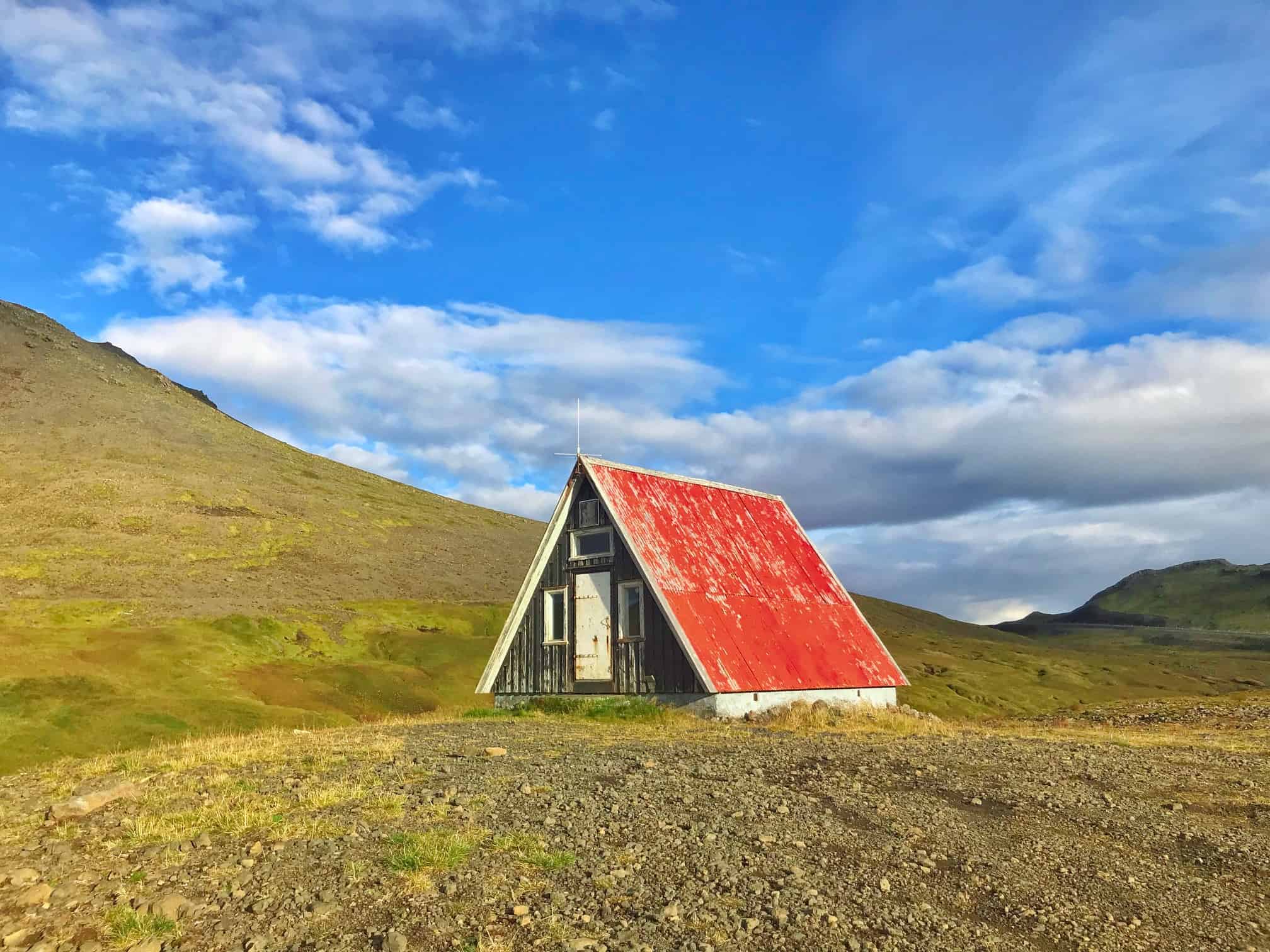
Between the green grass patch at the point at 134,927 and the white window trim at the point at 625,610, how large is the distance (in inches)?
783

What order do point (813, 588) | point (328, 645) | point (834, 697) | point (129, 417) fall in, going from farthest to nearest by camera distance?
point (129, 417)
point (328, 645)
point (813, 588)
point (834, 697)

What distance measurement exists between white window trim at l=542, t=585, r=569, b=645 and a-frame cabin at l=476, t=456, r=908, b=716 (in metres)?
0.06

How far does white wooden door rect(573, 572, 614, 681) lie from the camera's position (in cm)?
2805

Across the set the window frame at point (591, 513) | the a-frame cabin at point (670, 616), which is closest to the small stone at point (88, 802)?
the a-frame cabin at point (670, 616)

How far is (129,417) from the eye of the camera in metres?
131

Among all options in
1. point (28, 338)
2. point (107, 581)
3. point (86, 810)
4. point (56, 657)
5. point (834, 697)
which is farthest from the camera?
point (28, 338)

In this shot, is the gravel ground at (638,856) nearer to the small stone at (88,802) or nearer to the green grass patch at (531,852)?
the green grass patch at (531,852)

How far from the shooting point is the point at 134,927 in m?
7.50

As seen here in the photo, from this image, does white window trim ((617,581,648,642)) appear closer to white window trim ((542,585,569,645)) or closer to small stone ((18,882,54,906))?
white window trim ((542,585,569,645))

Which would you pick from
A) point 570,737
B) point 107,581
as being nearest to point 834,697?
point 570,737

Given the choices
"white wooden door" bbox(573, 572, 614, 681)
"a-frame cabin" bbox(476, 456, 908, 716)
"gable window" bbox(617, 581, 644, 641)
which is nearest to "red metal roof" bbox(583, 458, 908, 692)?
"a-frame cabin" bbox(476, 456, 908, 716)

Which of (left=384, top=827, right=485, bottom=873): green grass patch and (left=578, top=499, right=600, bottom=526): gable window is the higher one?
(left=578, top=499, right=600, bottom=526): gable window

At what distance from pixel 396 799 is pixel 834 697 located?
20.7m

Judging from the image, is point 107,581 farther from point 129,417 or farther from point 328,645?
point 129,417
